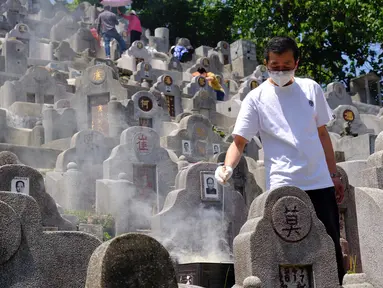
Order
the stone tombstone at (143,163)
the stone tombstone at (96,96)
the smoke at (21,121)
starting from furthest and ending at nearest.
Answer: the stone tombstone at (96,96) < the smoke at (21,121) < the stone tombstone at (143,163)

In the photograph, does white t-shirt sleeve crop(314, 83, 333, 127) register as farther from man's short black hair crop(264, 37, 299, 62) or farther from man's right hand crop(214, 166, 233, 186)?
man's right hand crop(214, 166, 233, 186)

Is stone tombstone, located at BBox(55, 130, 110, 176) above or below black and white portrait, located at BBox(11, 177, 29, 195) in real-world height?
above

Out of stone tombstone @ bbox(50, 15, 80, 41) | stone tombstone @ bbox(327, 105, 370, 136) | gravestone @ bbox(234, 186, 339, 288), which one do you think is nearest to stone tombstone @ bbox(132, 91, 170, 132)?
stone tombstone @ bbox(327, 105, 370, 136)

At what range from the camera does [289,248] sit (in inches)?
255

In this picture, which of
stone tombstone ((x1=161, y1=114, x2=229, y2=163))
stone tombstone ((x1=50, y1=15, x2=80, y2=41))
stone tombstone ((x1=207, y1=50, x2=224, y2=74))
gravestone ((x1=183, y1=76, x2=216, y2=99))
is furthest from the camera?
stone tombstone ((x1=50, y1=15, x2=80, y2=41))

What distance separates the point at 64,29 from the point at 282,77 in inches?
1375

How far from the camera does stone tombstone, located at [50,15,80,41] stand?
38.3m

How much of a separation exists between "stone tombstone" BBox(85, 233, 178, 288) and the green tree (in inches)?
1130

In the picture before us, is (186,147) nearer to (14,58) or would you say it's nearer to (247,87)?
(247,87)

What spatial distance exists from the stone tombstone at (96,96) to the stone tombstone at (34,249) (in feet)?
49.1

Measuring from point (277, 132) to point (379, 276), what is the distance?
3524mm

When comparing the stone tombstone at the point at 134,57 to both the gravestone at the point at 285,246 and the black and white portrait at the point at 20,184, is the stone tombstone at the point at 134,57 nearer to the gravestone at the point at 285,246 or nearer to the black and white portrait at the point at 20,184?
the black and white portrait at the point at 20,184

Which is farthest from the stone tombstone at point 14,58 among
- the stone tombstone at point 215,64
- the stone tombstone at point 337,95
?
the stone tombstone at point 337,95

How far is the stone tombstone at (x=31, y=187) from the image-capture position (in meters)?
10.1
